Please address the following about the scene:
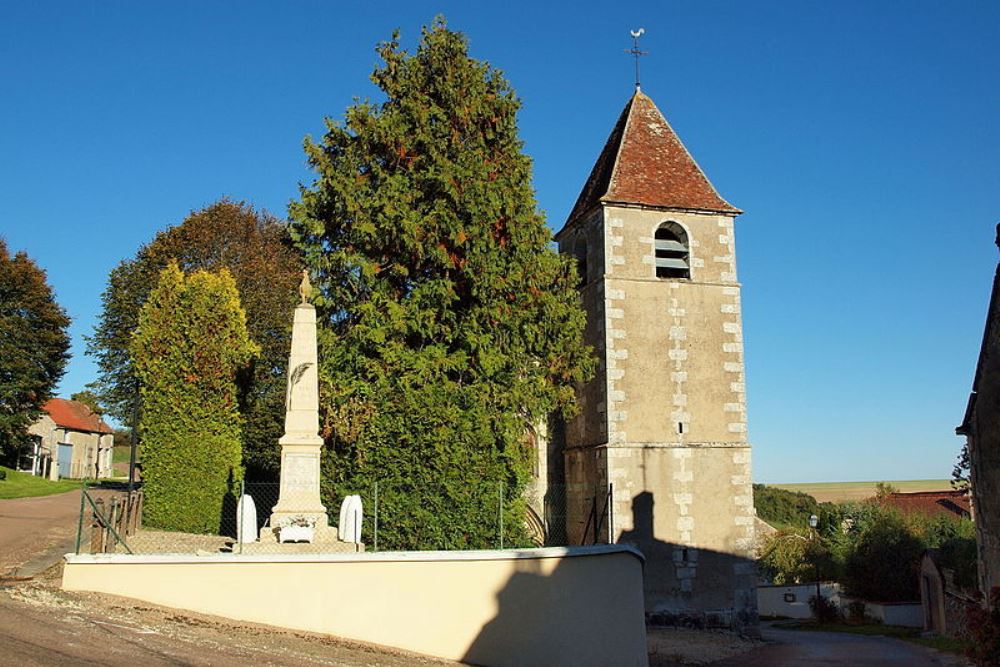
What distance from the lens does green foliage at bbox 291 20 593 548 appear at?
54.6 feet

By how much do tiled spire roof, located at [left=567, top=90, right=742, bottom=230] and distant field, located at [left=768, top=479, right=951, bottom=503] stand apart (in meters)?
62.7

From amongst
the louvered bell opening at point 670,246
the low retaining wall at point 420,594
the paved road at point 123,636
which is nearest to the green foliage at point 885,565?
the louvered bell opening at point 670,246

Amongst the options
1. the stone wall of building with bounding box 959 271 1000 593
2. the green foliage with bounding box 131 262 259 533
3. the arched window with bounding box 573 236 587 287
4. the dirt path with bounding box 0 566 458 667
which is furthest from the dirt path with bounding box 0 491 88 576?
the stone wall of building with bounding box 959 271 1000 593

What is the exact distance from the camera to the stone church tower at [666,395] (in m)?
19.5

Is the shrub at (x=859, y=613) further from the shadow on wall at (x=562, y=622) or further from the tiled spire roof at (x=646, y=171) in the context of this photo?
the shadow on wall at (x=562, y=622)

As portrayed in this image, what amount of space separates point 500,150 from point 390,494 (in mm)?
8187

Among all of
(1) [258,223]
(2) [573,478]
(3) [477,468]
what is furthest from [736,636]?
(1) [258,223]

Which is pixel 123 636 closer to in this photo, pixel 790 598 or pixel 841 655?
pixel 841 655

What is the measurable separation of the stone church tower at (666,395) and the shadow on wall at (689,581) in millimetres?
31

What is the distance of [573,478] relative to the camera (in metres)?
21.5

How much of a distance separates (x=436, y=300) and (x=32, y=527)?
930 cm

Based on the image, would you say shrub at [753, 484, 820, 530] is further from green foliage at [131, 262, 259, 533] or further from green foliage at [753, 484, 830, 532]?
green foliage at [131, 262, 259, 533]

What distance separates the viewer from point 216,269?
104 feet

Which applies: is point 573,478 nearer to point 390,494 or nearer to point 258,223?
point 390,494
